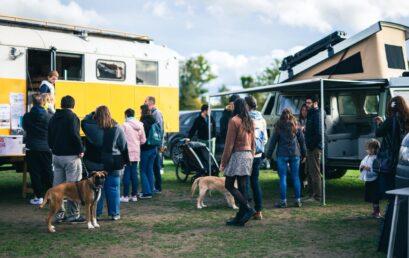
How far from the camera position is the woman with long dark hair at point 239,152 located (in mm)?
7488

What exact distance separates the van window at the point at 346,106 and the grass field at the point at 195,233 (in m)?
2.20

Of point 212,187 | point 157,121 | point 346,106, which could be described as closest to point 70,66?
point 157,121

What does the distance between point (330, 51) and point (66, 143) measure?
5.98m

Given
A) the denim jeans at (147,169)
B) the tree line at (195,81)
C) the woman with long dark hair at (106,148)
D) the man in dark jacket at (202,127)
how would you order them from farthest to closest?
the tree line at (195,81) < the man in dark jacket at (202,127) < the denim jeans at (147,169) < the woman with long dark hair at (106,148)

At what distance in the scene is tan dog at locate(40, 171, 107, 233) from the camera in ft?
24.2

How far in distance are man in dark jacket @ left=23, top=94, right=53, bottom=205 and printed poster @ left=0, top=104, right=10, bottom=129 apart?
1038 millimetres

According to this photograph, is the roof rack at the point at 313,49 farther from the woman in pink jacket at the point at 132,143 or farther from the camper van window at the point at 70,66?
the camper van window at the point at 70,66

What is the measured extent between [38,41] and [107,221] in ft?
15.5

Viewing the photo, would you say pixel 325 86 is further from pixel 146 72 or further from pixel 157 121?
pixel 146 72

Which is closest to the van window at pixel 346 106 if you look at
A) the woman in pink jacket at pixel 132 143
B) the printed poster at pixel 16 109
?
the woman in pink jacket at pixel 132 143

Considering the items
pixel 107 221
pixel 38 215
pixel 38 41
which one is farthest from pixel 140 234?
pixel 38 41

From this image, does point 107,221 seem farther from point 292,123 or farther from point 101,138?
point 292,123

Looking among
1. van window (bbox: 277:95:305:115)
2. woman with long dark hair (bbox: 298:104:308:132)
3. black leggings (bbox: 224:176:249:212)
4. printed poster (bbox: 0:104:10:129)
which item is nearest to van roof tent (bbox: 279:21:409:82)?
van window (bbox: 277:95:305:115)

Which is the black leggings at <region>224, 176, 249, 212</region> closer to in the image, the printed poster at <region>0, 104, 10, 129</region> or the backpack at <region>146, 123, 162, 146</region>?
the backpack at <region>146, 123, 162, 146</region>
